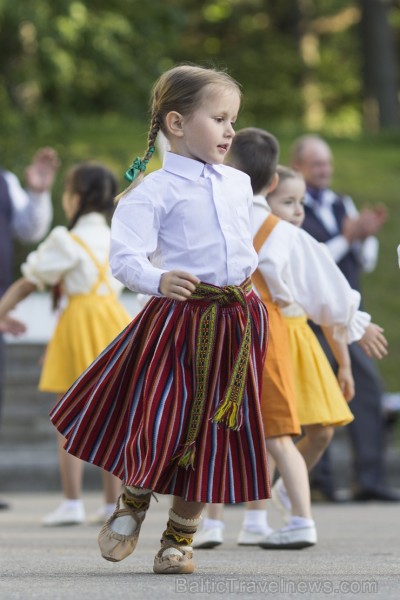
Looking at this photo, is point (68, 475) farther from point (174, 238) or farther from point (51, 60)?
point (51, 60)

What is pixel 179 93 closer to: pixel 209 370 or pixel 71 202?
pixel 209 370

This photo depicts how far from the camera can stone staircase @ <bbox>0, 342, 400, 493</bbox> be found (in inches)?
436

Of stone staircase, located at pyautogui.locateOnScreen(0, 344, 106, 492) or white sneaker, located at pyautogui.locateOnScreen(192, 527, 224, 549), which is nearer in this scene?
white sneaker, located at pyautogui.locateOnScreen(192, 527, 224, 549)

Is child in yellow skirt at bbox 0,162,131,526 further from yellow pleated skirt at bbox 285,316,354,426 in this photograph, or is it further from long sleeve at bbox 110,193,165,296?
long sleeve at bbox 110,193,165,296

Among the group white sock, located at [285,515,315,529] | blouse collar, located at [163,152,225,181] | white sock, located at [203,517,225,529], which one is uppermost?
blouse collar, located at [163,152,225,181]

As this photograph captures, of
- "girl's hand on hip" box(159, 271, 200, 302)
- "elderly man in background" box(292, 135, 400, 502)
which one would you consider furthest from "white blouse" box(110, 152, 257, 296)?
"elderly man in background" box(292, 135, 400, 502)

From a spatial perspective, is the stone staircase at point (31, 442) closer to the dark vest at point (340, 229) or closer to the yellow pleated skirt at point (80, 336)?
the dark vest at point (340, 229)

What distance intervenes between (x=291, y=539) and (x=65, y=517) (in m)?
2.08

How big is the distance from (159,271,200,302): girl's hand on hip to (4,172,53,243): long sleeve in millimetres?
4498

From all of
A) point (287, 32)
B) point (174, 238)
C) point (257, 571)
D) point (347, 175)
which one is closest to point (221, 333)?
point (174, 238)

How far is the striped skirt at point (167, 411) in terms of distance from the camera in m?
5.00

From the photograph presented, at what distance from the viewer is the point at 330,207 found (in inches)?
379

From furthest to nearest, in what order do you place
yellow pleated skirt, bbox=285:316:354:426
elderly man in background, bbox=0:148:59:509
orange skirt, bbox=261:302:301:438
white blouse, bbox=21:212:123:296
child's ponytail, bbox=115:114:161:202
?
elderly man in background, bbox=0:148:59:509
white blouse, bbox=21:212:123:296
yellow pleated skirt, bbox=285:316:354:426
orange skirt, bbox=261:302:301:438
child's ponytail, bbox=115:114:161:202

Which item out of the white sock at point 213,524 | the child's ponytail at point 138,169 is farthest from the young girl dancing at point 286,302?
the child's ponytail at point 138,169
